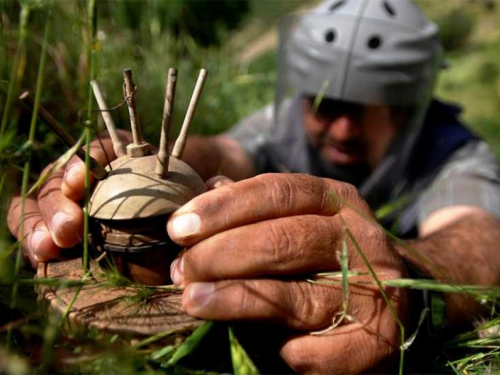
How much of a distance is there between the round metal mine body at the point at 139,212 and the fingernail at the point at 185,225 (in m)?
0.03

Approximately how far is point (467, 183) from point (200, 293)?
1.87m

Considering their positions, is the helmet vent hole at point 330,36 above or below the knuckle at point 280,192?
below

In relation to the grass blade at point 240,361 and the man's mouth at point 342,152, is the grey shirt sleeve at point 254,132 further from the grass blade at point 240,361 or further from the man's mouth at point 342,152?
the grass blade at point 240,361

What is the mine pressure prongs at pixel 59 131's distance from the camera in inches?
34.8

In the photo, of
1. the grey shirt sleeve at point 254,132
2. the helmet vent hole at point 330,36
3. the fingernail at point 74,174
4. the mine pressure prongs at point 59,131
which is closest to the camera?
the mine pressure prongs at point 59,131

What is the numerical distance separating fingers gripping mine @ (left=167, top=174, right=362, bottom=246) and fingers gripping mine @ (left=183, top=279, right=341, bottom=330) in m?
0.10

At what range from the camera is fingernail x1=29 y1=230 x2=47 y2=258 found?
1141 mm

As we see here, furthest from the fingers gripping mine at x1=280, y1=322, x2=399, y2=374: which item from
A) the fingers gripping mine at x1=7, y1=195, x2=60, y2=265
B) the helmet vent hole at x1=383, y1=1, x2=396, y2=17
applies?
the helmet vent hole at x1=383, y1=1, x2=396, y2=17

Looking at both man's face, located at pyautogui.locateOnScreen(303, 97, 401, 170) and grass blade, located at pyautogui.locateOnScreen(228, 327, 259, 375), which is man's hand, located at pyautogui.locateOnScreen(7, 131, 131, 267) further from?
man's face, located at pyautogui.locateOnScreen(303, 97, 401, 170)

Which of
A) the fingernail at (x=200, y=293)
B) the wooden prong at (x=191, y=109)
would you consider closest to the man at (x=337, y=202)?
the fingernail at (x=200, y=293)

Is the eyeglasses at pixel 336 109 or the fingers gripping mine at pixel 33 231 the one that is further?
the eyeglasses at pixel 336 109

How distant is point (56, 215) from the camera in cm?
110

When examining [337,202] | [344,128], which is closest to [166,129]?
[337,202]

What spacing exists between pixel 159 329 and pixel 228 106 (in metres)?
3.50
